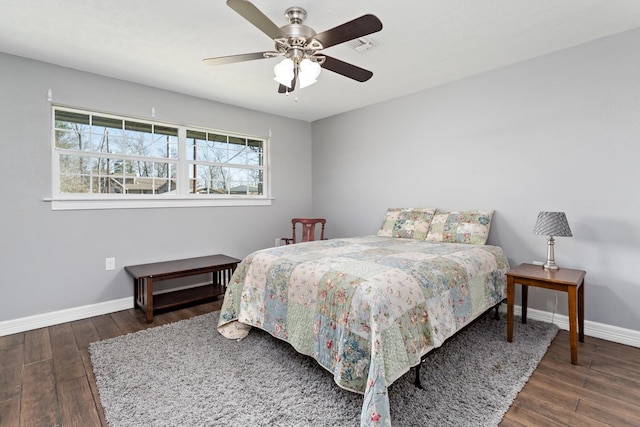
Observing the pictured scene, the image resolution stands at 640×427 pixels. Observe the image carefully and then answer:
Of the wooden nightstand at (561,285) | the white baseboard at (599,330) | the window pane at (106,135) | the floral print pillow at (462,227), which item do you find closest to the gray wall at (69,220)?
the window pane at (106,135)

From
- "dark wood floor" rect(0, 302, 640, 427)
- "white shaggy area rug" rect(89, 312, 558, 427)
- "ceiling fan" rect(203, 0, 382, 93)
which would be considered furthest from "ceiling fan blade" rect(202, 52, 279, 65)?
"dark wood floor" rect(0, 302, 640, 427)

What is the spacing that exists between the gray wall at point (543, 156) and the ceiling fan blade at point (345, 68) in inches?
60.5

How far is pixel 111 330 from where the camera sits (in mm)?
2670

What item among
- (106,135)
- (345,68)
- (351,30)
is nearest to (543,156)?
(345,68)

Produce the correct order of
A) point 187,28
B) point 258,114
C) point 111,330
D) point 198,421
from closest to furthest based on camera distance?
1. point 198,421
2. point 187,28
3. point 111,330
4. point 258,114

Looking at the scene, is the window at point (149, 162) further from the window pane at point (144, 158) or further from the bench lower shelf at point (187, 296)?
the bench lower shelf at point (187, 296)

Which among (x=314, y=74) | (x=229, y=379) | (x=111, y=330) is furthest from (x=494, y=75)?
(x=111, y=330)

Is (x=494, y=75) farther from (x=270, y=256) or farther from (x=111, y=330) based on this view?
(x=111, y=330)

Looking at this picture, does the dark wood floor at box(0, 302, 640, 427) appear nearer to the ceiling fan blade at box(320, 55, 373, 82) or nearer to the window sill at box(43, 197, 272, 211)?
the window sill at box(43, 197, 272, 211)

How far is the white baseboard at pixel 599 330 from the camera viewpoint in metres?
2.36

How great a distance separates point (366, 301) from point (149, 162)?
3.03m

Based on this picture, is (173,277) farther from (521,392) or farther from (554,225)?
(554,225)

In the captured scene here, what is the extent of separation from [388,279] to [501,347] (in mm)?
1295

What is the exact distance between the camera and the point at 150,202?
338 centimetres
